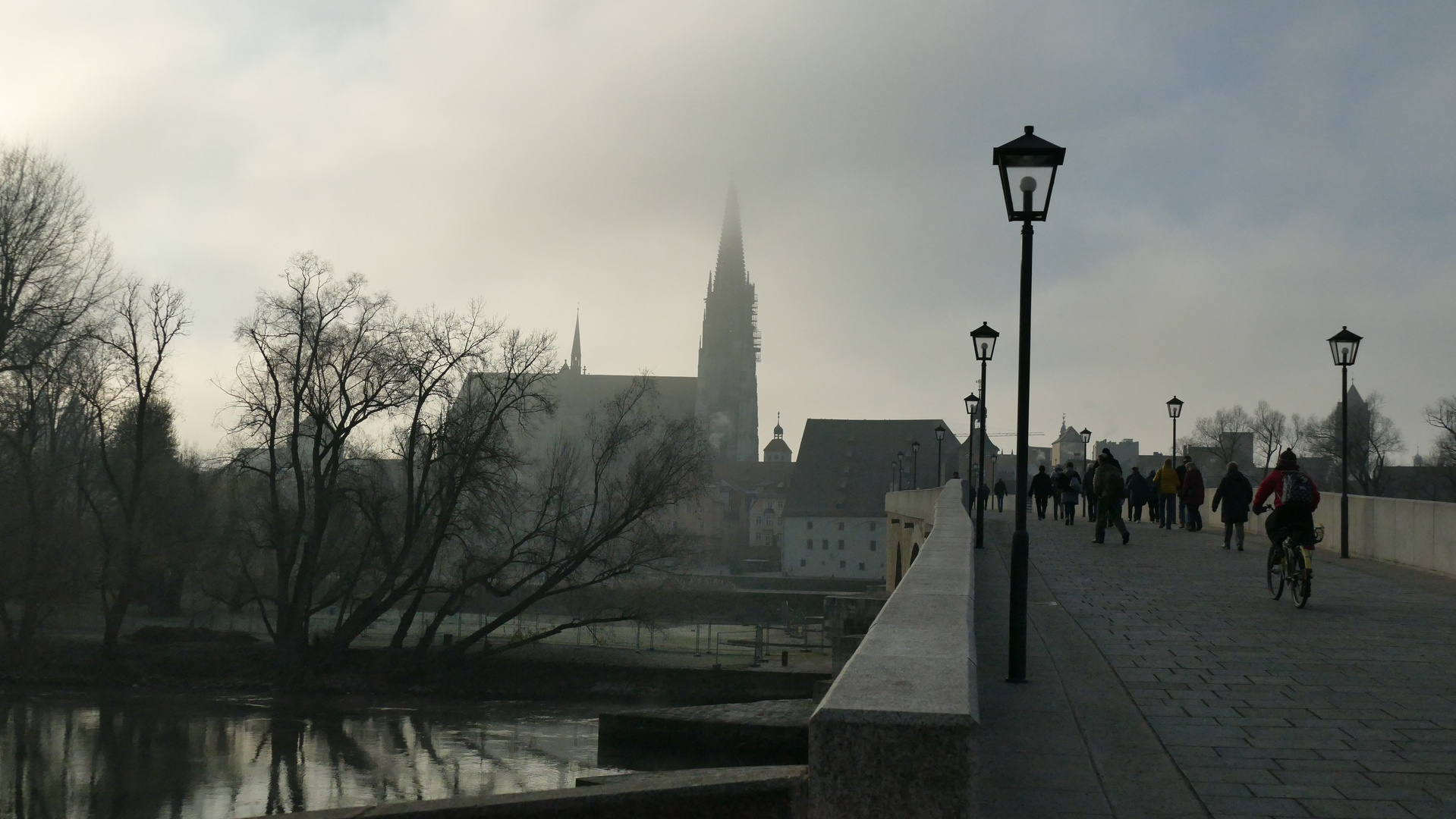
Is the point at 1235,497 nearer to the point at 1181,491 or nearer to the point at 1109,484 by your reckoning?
the point at 1109,484

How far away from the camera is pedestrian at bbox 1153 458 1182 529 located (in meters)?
29.0

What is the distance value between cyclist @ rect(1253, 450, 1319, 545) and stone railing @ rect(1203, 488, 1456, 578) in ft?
14.2

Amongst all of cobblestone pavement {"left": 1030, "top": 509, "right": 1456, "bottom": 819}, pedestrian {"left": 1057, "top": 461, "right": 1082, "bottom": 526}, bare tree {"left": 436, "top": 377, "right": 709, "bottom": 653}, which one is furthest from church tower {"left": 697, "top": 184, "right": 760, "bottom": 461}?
cobblestone pavement {"left": 1030, "top": 509, "right": 1456, "bottom": 819}

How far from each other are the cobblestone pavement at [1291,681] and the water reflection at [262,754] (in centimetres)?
1445

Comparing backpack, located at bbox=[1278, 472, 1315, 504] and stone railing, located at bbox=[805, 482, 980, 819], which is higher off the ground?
backpack, located at bbox=[1278, 472, 1315, 504]

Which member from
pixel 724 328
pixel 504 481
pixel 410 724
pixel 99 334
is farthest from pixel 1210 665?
pixel 724 328

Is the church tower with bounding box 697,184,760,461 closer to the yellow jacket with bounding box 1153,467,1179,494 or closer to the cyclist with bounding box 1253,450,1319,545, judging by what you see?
the yellow jacket with bounding box 1153,467,1179,494

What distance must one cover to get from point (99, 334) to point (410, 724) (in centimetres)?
1577

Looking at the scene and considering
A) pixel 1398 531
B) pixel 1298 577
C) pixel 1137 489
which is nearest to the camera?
pixel 1298 577

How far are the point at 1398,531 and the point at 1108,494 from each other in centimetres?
561

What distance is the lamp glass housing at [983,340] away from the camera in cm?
2662

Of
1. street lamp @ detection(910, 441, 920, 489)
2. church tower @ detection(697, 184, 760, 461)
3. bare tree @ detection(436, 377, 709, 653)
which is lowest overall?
bare tree @ detection(436, 377, 709, 653)

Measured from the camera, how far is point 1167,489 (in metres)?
29.0

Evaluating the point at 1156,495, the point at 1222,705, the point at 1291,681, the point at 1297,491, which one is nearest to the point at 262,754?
the point at 1156,495
